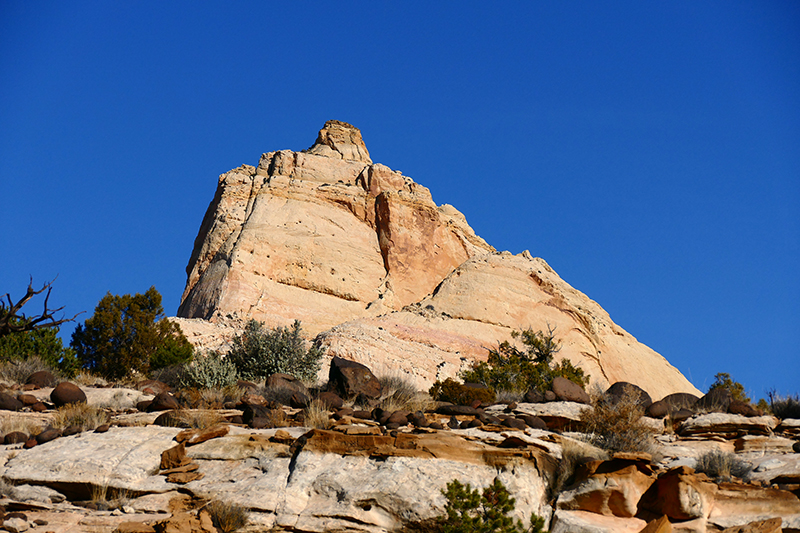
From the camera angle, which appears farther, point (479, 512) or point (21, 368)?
point (21, 368)

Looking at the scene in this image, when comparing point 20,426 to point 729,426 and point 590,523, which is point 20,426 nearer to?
point 590,523

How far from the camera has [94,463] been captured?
10.3 meters

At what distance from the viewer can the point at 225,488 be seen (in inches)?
389

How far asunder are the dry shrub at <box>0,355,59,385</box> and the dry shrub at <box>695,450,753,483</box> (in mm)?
14201

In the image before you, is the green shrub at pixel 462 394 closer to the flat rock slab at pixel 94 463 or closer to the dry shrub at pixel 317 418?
the dry shrub at pixel 317 418

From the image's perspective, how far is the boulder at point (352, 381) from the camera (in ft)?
51.4

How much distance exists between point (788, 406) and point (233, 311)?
22.3 metres

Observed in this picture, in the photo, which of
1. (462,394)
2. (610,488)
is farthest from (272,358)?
(610,488)

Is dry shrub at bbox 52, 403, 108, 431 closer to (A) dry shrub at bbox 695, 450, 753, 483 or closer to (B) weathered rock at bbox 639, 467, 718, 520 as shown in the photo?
(B) weathered rock at bbox 639, 467, 718, 520

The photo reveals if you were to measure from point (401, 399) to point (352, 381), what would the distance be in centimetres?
115

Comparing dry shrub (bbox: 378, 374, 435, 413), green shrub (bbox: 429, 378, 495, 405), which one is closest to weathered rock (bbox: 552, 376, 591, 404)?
green shrub (bbox: 429, 378, 495, 405)

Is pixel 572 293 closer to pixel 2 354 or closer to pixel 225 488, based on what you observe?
pixel 2 354

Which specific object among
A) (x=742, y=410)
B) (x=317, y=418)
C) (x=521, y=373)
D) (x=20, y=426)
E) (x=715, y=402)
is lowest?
(x=20, y=426)

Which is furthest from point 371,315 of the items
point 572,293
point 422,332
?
point 572,293
